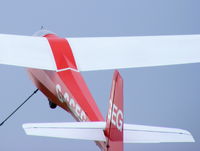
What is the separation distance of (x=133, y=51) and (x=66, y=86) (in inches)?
88.7

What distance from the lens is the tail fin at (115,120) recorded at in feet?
39.6

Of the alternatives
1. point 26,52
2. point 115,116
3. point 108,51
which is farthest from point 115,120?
point 108,51

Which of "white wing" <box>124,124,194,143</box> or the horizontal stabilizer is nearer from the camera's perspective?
the horizontal stabilizer

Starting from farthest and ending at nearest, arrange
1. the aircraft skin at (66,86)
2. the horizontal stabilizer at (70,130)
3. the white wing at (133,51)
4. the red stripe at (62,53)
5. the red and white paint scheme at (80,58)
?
the white wing at (133,51)
the red stripe at (62,53)
the red and white paint scheme at (80,58)
the aircraft skin at (66,86)
the horizontal stabilizer at (70,130)

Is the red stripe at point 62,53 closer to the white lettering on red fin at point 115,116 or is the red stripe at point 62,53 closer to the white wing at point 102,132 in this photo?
the white wing at point 102,132

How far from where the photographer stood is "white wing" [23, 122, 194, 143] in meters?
12.1

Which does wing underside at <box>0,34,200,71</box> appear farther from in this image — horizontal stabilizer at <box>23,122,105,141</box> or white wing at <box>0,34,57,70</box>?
horizontal stabilizer at <box>23,122,105,141</box>

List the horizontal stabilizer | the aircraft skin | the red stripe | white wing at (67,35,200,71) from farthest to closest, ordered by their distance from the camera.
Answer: white wing at (67,35,200,71), the red stripe, the aircraft skin, the horizontal stabilizer

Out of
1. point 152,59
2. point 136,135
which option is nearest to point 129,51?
point 152,59

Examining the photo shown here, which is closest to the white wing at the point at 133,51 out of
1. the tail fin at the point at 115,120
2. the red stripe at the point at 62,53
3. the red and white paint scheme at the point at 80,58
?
the red and white paint scheme at the point at 80,58

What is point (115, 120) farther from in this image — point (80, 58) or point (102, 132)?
point (80, 58)

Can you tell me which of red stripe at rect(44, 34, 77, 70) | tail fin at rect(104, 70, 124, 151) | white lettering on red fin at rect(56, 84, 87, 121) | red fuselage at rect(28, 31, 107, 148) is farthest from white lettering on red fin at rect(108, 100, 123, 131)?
red stripe at rect(44, 34, 77, 70)

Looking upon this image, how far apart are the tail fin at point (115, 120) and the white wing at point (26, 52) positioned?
3704 mm

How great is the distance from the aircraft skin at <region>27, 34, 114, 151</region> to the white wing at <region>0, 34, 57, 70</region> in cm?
17
